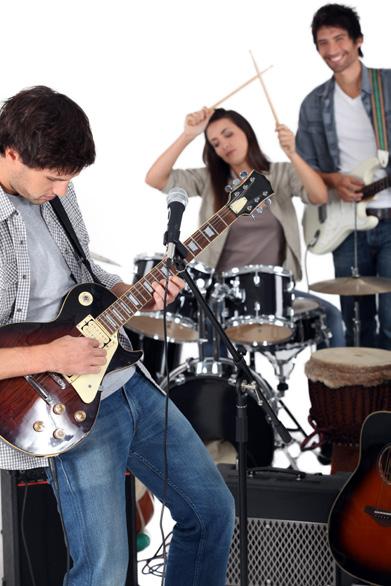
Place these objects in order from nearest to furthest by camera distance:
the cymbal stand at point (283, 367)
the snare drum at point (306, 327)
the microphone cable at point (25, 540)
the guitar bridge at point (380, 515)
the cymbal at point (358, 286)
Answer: the microphone cable at point (25, 540) < the guitar bridge at point (380, 515) < the cymbal at point (358, 286) < the snare drum at point (306, 327) < the cymbal stand at point (283, 367)

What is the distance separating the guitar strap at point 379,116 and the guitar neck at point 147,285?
1.98 m

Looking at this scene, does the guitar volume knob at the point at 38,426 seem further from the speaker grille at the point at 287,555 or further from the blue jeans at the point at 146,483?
the speaker grille at the point at 287,555

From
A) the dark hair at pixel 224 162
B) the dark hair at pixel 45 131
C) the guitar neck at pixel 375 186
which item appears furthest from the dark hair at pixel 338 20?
the dark hair at pixel 45 131

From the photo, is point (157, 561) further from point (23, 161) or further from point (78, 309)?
point (23, 161)

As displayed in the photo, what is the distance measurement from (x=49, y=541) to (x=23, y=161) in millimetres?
1187

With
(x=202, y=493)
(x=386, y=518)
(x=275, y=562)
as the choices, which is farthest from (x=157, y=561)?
(x=202, y=493)

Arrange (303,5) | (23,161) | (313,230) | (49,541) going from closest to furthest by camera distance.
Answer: (23,161) < (49,541) < (313,230) < (303,5)

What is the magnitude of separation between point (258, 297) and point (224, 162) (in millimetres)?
804

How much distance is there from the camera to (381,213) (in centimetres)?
402

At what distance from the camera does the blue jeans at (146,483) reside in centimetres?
198

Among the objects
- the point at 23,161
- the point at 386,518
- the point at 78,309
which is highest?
the point at 23,161

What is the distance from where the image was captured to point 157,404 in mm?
2195

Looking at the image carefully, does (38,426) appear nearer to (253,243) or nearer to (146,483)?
(146,483)

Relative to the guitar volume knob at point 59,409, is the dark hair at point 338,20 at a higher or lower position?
higher
